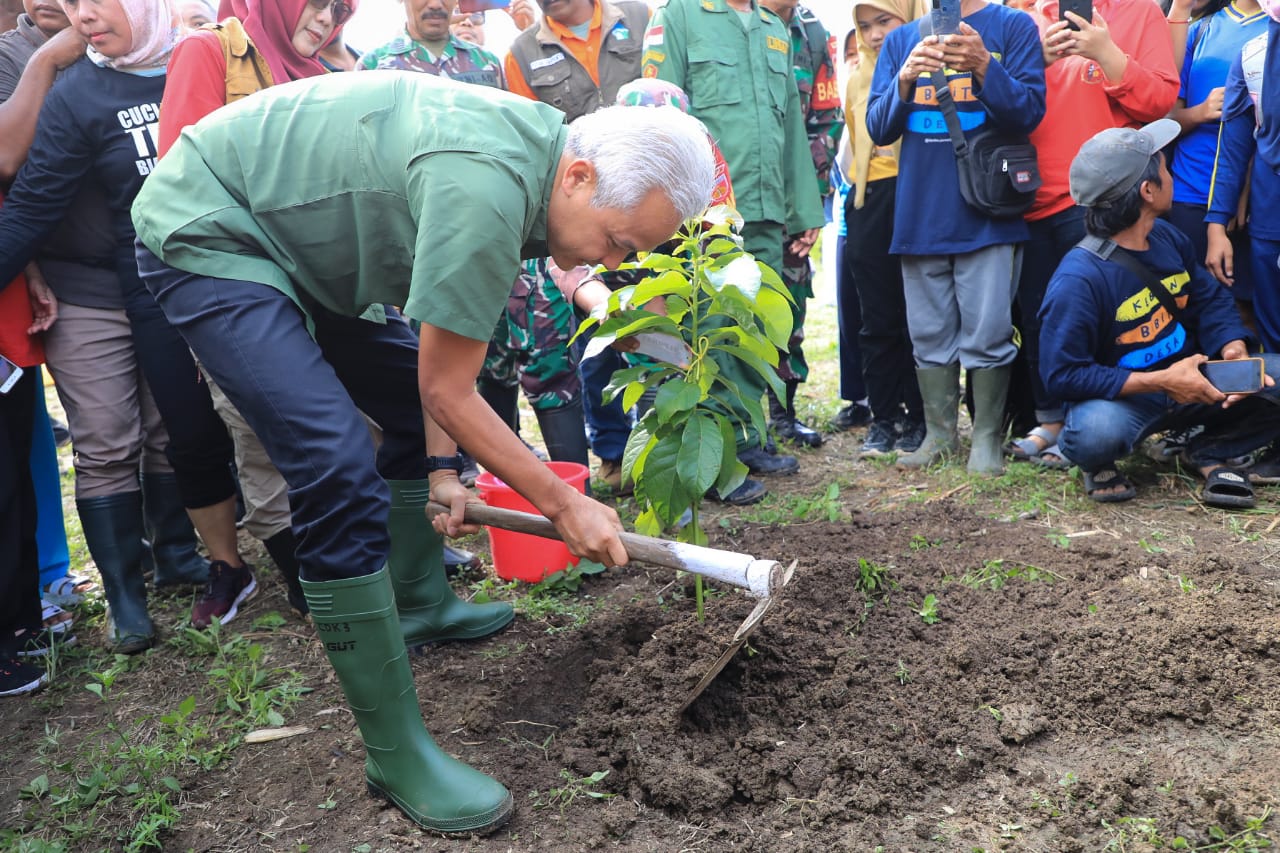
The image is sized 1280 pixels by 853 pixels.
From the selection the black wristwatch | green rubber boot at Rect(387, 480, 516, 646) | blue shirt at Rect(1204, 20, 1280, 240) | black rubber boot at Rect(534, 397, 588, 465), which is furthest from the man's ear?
blue shirt at Rect(1204, 20, 1280, 240)

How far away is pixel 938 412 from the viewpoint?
4402 mm

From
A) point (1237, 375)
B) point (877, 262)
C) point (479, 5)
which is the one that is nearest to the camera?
point (1237, 375)

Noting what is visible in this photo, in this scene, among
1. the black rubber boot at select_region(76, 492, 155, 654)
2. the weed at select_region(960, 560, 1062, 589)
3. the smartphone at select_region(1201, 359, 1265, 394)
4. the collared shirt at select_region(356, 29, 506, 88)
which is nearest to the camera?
the weed at select_region(960, 560, 1062, 589)

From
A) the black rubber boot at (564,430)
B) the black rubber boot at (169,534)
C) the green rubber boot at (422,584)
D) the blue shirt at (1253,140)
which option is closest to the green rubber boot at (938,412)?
the blue shirt at (1253,140)

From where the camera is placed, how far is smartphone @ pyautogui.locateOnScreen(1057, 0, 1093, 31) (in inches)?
152

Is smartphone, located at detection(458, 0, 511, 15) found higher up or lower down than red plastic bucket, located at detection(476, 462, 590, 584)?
higher up

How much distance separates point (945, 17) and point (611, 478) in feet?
7.77

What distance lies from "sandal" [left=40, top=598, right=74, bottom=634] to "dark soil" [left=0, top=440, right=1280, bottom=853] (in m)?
0.41

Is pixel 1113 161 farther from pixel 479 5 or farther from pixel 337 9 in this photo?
pixel 479 5

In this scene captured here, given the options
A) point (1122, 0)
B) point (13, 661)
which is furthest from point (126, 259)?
point (1122, 0)

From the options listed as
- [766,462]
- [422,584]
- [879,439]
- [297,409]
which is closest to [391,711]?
[297,409]

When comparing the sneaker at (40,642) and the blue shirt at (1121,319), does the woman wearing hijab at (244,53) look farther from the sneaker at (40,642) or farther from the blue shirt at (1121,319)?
the blue shirt at (1121,319)

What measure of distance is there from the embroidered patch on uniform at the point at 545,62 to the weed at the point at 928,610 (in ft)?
9.44

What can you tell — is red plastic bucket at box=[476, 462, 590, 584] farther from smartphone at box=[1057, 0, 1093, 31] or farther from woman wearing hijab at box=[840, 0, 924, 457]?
smartphone at box=[1057, 0, 1093, 31]
